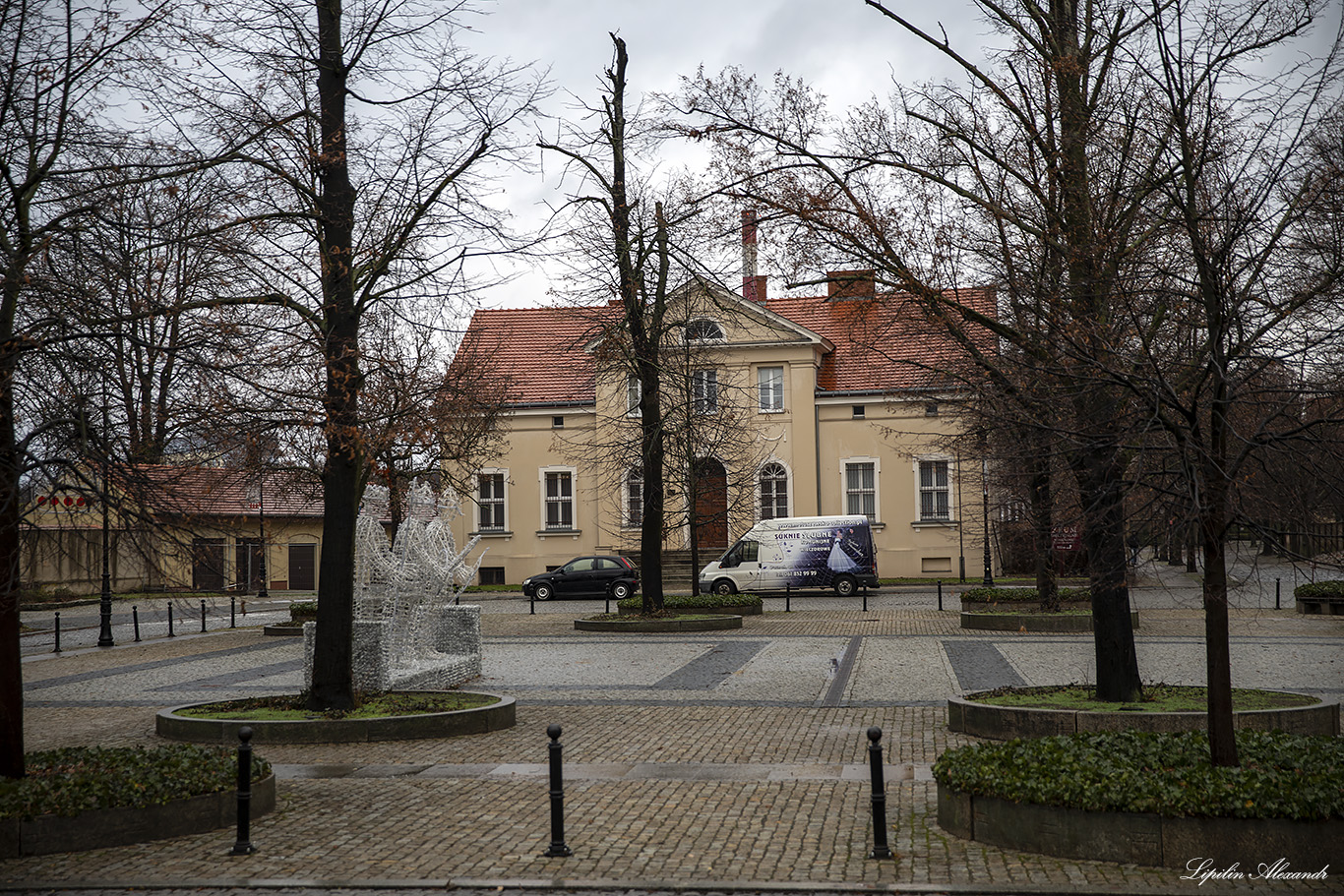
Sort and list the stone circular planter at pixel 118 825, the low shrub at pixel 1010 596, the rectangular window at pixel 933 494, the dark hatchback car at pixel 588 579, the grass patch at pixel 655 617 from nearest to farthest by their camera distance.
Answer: the stone circular planter at pixel 118 825
the grass patch at pixel 655 617
the low shrub at pixel 1010 596
the dark hatchback car at pixel 588 579
the rectangular window at pixel 933 494

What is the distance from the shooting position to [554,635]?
23.8m

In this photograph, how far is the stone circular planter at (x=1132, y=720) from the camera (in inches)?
408

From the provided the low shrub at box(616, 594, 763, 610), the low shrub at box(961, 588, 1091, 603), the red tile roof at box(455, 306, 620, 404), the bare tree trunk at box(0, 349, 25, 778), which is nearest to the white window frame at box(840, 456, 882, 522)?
the red tile roof at box(455, 306, 620, 404)

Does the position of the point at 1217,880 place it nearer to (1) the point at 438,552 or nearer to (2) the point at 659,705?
(2) the point at 659,705

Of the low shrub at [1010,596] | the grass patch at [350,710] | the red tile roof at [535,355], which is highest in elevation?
the red tile roof at [535,355]

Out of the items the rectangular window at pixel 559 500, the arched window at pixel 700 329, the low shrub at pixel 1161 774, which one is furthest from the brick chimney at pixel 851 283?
the rectangular window at pixel 559 500

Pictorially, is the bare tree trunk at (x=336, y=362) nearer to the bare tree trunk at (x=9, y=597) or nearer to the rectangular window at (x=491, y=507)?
the bare tree trunk at (x=9, y=597)

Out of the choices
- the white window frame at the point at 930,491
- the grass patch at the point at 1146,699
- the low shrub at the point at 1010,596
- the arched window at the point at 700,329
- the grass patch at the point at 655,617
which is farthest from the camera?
the white window frame at the point at 930,491

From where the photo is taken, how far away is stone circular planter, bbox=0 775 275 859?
765 centimetres

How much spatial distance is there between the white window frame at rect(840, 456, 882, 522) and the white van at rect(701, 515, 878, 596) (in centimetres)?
758

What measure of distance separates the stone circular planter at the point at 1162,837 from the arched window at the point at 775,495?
34.8 m

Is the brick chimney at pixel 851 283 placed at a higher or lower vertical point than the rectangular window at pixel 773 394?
lower

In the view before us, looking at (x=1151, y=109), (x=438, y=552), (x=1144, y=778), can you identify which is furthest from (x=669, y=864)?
(x=438, y=552)

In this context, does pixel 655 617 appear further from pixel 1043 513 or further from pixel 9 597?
pixel 9 597
